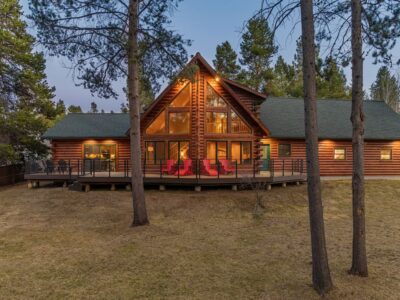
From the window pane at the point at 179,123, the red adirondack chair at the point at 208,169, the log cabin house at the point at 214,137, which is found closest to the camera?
the red adirondack chair at the point at 208,169

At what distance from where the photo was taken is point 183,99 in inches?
652

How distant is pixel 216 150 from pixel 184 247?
895cm

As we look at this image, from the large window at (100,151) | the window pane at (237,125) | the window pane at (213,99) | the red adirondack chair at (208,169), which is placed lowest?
the red adirondack chair at (208,169)

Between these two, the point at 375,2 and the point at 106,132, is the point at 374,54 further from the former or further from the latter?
the point at 106,132

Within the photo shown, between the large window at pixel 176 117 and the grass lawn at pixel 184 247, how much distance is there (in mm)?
3907

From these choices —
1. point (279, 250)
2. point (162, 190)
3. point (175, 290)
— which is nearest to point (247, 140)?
point (162, 190)

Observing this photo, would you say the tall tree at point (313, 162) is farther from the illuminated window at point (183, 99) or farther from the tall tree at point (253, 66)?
the tall tree at point (253, 66)

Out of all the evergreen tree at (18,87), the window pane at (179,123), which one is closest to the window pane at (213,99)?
the window pane at (179,123)

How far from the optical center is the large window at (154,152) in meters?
16.9

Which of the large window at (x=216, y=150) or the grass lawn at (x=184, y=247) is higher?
the large window at (x=216, y=150)

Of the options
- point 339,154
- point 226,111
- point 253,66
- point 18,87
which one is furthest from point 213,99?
point 253,66

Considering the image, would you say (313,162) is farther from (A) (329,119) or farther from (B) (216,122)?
(A) (329,119)

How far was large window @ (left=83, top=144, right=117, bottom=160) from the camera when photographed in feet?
64.6

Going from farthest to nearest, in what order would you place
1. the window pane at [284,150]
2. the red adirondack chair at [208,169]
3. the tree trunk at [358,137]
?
the window pane at [284,150] < the red adirondack chair at [208,169] < the tree trunk at [358,137]
